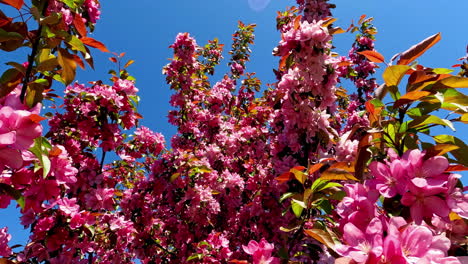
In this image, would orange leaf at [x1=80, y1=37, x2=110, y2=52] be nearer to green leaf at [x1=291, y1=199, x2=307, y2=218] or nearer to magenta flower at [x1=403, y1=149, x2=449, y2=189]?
green leaf at [x1=291, y1=199, x2=307, y2=218]

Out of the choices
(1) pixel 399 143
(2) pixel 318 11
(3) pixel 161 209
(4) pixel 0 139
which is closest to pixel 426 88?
(1) pixel 399 143

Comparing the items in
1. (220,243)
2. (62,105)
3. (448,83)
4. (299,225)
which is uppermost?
(62,105)

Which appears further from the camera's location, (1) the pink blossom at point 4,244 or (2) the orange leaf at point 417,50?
(1) the pink blossom at point 4,244

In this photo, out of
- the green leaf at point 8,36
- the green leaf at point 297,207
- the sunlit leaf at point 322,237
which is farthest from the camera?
the green leaf at point 297,207

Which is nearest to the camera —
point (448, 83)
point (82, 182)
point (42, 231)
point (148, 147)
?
point (448, 83)

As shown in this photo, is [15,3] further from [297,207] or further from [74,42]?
[297,207]

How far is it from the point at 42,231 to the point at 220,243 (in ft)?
6.53

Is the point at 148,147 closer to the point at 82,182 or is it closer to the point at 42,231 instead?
the point at 82,182

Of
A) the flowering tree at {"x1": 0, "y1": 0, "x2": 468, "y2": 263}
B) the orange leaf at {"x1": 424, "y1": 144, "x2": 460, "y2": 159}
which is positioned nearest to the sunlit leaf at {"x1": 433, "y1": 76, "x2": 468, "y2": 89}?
the flowering tree at {"x1": 0, "y1": 0, "x2": 468, "y2": 263}

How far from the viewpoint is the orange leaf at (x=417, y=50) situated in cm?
125

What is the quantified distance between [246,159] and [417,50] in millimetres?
4251

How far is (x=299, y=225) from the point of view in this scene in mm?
1682

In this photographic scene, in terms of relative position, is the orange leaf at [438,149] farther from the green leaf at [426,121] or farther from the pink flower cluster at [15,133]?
the pink flower cluster at [15,133]

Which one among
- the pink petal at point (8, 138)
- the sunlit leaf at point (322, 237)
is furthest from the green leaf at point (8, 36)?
the sunlit leaf at point (322, 237)
